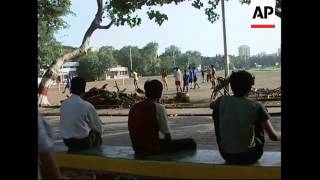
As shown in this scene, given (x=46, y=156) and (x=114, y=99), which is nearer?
(x=46, y=156)

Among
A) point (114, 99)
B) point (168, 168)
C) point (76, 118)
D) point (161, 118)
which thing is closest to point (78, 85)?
point (76, 118)

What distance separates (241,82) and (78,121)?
4.88 feet

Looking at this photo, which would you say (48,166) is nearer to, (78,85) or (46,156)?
(46,156)

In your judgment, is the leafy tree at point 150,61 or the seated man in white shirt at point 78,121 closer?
the seated man in white shirt at point 78,121

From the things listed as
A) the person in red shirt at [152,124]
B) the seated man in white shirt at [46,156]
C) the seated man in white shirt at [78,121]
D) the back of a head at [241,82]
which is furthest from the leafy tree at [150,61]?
the seated man in white shirt at [46,156]

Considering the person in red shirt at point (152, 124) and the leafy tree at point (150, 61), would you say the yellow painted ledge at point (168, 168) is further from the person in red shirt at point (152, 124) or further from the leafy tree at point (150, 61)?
the leafy tree at point (150, 61)

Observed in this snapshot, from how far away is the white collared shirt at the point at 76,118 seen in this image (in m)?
4.04

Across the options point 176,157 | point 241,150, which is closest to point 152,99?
point 176,157

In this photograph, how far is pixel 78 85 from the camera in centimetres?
397

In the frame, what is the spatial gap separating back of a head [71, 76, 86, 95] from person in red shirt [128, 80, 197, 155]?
0.46 m

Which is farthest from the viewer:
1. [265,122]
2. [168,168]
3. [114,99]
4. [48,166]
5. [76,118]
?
[114,99]

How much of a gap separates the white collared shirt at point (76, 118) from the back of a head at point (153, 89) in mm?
499
